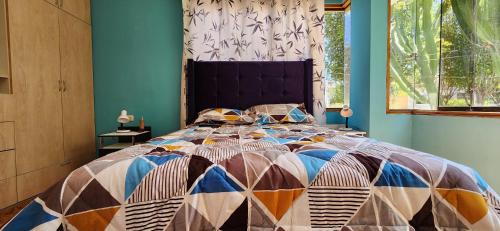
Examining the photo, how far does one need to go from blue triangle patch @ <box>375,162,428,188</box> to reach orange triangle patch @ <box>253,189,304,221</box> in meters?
0.34

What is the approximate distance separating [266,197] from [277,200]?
43mm

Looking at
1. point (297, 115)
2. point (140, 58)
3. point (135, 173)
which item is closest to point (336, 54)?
point (297, 115)

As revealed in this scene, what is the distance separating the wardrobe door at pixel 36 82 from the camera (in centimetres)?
233

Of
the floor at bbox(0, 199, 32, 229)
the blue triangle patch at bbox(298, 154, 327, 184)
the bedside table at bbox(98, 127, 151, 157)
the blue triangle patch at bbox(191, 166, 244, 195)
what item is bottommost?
the floor at bbox(0, 199, 32, 229)

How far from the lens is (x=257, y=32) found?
3.14 metres

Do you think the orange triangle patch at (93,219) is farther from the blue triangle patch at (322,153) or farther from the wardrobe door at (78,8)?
the wardrobe door at (78,8)

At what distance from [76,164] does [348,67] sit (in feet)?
11.4

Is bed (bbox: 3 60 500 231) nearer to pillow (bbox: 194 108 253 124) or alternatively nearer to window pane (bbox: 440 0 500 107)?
pillow (bbox: 194 108 253 124)

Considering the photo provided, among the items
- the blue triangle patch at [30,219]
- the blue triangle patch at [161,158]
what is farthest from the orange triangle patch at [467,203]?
the blue triangle patch at [30,219]

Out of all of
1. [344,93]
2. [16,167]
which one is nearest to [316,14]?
[344,93]

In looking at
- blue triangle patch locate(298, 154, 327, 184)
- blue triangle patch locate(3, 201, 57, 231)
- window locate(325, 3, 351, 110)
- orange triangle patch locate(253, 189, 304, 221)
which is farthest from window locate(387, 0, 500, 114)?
blue triangle patch locate(3, 201, 57, 231)

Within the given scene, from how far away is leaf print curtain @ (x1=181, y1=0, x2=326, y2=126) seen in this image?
3.12 meters

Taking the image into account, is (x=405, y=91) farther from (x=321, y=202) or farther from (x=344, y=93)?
(x=321, y=202)

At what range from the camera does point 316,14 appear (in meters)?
3.12
